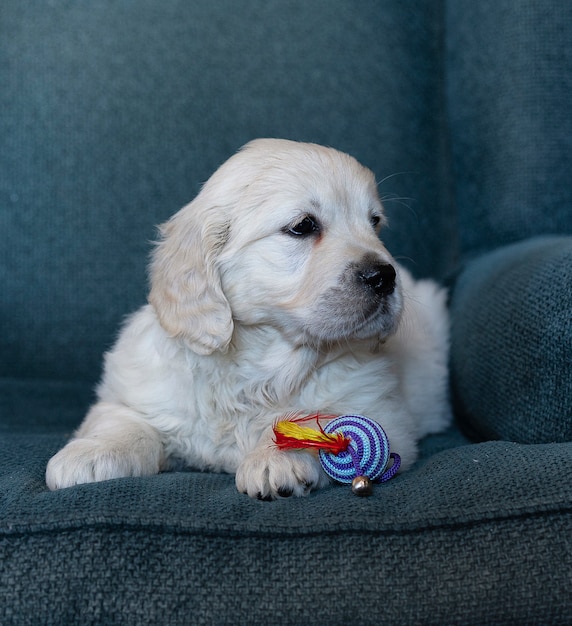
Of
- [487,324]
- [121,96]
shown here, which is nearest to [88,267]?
[121,96]

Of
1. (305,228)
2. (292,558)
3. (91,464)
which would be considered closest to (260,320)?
(305,228)

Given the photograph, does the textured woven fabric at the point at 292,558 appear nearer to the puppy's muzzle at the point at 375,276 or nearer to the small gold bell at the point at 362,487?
the small gold bell at the point at 362,487

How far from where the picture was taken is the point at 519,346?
1.91 metres

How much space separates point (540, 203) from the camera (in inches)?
101

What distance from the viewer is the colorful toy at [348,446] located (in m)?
1.47

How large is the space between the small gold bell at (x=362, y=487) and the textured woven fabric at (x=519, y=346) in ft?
2.06

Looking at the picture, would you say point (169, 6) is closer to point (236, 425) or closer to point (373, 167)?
point (373, 167)

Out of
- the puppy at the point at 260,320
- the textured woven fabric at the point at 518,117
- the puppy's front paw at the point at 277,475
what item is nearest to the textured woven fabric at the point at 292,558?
the puppy's front paw at the point at 277,475

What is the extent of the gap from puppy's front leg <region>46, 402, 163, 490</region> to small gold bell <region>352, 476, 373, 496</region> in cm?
52

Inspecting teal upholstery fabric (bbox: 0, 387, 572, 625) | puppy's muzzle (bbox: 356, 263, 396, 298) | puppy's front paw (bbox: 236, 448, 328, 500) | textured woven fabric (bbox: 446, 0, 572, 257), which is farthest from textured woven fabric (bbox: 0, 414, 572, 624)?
textured woven fabric (bbox: 446, 0, 572, 257)

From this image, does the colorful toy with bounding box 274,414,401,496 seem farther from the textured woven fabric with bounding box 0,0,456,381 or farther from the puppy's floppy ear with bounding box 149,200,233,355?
the textured woven fabric with bounding box 0,0,456,381

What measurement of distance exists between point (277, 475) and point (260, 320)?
0.45 meters

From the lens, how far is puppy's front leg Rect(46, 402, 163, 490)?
1490 mm

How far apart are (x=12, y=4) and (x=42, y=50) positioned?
208 mm
